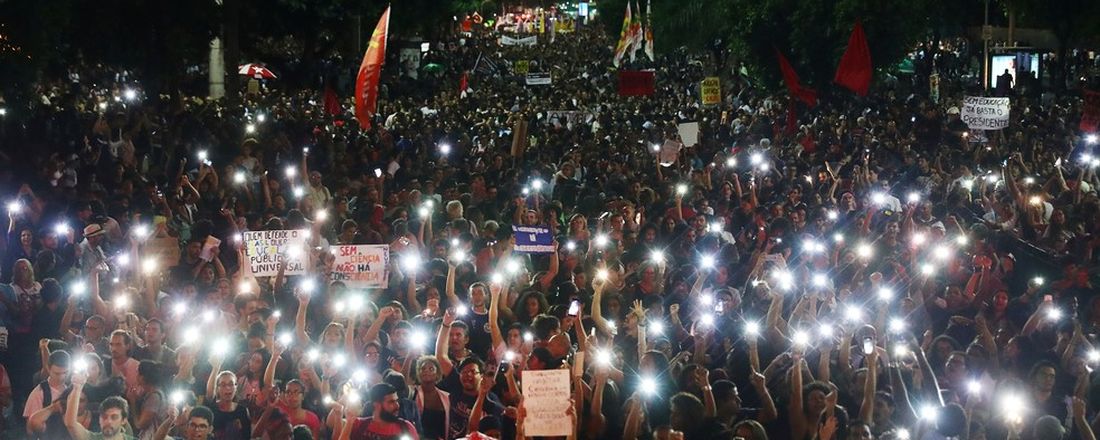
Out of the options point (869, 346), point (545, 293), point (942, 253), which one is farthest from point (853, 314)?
point (942, 253)

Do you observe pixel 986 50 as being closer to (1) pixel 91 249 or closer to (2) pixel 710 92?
(2) pixel 710 92

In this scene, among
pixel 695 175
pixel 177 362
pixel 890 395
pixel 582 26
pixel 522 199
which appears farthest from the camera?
pixel 582 26

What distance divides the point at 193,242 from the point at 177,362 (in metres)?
3.14

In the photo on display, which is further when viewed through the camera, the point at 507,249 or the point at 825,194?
the point at 825,194

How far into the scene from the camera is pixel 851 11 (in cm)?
2945

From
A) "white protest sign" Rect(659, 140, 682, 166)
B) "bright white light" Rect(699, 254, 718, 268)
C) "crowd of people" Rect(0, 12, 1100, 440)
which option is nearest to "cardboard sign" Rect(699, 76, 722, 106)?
"crowd of people" Rect(0, 12, 1100, 440)

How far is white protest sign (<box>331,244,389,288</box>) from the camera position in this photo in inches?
401

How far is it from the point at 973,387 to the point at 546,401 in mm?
2726

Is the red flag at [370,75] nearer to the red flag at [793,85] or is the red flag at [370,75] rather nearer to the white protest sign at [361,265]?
the white protest sign at [361,265]

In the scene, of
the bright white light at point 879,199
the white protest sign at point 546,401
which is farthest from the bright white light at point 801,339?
the bright white light at point 879,199

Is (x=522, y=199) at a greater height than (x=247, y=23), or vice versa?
(x=247, y=23)

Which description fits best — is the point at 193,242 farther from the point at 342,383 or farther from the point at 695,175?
the point at 695,175

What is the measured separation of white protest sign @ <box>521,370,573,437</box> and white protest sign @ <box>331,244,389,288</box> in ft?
12.0

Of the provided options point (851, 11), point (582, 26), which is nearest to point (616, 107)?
point (851, 11)
